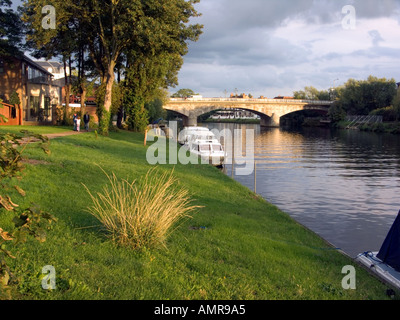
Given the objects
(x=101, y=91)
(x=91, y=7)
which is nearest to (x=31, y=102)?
(x=101, y=91)

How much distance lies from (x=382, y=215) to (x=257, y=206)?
18.4 feet

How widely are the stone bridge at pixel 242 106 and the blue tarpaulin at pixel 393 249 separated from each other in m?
84.0

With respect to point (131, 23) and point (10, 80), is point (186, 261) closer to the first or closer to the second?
point (131, 23)

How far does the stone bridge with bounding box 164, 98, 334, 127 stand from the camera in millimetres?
99625

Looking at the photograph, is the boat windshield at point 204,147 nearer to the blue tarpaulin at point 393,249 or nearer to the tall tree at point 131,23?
the tall tree at point 131,23

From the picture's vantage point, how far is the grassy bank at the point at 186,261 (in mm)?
6301

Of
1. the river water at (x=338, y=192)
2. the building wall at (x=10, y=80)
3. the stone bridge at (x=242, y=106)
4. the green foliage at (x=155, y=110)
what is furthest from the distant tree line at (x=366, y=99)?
the building wall at (x=10, y=80)

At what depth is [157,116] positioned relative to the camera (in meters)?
74.2

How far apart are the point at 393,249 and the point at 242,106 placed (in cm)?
9690

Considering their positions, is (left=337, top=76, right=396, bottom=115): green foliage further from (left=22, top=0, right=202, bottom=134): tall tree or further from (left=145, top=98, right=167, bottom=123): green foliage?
(left=22, top=0, right=202, bottom=134): tall tree

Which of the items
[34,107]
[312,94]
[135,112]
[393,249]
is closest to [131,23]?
[135,112]

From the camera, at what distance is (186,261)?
25.5 ft

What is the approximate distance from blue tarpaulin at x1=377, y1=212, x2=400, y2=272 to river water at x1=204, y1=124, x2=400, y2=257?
8.17ft

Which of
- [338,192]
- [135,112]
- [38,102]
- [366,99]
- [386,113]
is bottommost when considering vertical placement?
[338,192]
